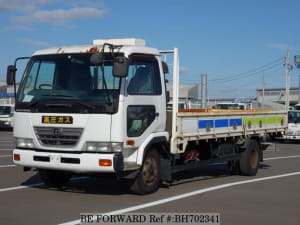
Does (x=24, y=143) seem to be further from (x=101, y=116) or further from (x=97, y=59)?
(x=97, y=59)

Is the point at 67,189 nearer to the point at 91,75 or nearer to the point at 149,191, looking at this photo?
the point at 149,191

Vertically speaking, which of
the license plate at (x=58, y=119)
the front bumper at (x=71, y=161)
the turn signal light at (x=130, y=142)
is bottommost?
the front bumper at (x=71, y=161)

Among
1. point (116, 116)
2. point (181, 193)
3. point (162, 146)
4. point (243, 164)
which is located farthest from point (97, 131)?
point (243, 164)

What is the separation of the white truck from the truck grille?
0.06ft

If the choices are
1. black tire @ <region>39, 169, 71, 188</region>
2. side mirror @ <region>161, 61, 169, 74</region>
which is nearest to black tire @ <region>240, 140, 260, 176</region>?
side mirror @ <region>161, 61, 169, 74</region>

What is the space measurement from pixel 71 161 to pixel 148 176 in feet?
5.22

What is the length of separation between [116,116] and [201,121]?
2816mm

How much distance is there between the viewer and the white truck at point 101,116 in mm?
8734

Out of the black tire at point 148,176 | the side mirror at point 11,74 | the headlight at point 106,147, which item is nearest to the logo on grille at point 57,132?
the headlight at point 106,147

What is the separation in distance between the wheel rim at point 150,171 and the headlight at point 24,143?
213cm


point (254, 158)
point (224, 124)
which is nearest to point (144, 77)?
point (224, 124)

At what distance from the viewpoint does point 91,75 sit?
29.9 ft

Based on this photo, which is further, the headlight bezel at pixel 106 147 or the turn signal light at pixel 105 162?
the headlight bezel at pixel 106 147

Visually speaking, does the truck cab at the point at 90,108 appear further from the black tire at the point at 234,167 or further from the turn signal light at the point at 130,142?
the black tire at the point at 234,167
